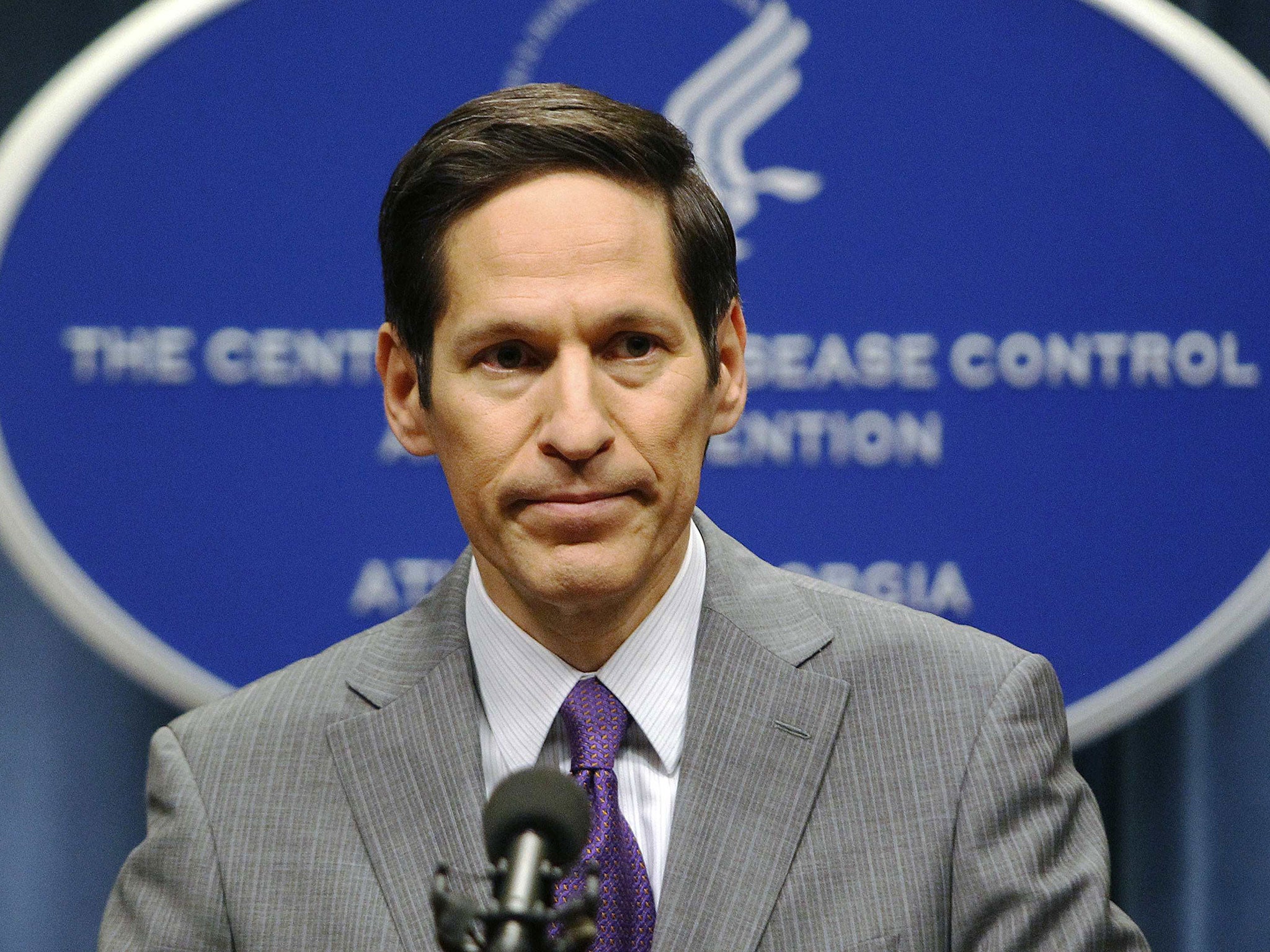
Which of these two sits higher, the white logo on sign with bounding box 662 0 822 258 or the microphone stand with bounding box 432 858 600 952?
the white logo on sign with bounding box 662 0 822 258

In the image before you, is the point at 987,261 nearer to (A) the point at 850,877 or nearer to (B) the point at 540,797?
(A) the point at 850,877

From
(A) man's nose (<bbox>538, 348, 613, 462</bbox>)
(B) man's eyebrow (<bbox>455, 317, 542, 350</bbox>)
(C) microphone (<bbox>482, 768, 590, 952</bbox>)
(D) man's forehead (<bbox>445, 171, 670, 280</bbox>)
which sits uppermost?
(D) man's forehead (<bbox>445, 171, 670, 280</bbox>)

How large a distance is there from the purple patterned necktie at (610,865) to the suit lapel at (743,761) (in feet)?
0.10

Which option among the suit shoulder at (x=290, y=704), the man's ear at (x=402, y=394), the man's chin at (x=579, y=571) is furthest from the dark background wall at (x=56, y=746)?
the man's chin at (x=579, y=571)

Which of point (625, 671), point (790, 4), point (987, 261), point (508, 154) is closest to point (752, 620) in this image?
point (625, 671)

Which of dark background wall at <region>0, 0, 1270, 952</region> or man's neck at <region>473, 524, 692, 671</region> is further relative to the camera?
dark background wall at <region>0, 0, 1270, 952</region>

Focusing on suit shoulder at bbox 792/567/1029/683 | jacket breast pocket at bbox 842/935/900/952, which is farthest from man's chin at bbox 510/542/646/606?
jacket breast pocket at bbox 842/935/900/952

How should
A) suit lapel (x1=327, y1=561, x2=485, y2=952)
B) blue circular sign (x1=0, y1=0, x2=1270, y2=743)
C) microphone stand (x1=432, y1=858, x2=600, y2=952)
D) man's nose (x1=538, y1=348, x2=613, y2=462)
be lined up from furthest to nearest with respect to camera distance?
blue circular sign (x1=0, y1=0, x2=1270, y2=743), suit lapel (x1=327, y1=561, x2=485, y2=952), man's nose (x1=538, y1=348, x2=613, y2=462), microphone stand (x1=432, y1=858, x2=600, y2=952)

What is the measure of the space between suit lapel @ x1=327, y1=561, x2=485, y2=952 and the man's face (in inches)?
8.4

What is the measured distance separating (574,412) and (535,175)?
1.01ft

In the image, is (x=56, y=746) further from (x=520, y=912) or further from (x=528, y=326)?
(x=520, y=912)

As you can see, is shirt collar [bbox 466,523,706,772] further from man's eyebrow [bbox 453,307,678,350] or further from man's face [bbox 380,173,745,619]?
man's eyebrow [bbox 453,307,678,350]

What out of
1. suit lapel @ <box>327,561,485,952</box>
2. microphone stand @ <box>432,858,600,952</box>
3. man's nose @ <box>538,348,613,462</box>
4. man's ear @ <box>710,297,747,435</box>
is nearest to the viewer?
microphone stand @ <box>432,858,600,952</box>

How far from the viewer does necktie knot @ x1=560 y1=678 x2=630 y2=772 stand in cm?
174
